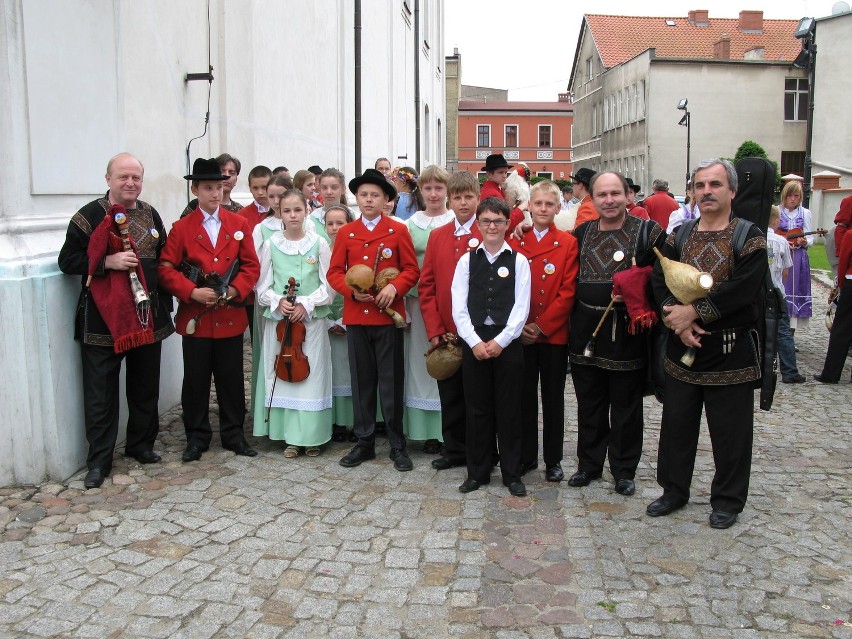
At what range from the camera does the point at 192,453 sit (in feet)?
20.1

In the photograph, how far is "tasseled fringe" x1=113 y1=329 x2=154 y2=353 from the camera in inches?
219

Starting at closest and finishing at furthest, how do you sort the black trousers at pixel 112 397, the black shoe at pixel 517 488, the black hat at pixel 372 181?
the black shoe at pixel 517 488 → the black trousers at pixel 112 397 → the black hat at pixel 372 181

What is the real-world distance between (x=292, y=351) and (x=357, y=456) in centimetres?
86

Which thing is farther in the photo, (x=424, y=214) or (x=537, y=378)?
(x=424, y=214)

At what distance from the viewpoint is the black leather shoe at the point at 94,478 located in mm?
5520

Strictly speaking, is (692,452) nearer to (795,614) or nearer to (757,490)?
(757,490)

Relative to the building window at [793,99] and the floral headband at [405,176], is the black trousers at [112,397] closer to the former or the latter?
the floral headband at [405,176]

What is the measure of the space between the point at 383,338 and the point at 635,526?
2083 mm

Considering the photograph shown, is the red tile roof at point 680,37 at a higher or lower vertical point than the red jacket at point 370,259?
higher

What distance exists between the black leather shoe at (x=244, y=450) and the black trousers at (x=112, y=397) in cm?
59

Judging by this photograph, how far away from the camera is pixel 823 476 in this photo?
19.4 feet

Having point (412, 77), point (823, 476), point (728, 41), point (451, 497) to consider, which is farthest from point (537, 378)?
point (728, 41)

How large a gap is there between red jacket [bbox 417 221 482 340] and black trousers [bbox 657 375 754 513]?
1471mm

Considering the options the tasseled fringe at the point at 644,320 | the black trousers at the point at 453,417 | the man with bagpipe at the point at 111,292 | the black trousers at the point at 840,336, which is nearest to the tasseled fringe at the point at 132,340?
the man with bagpipe at the point at 111,292
